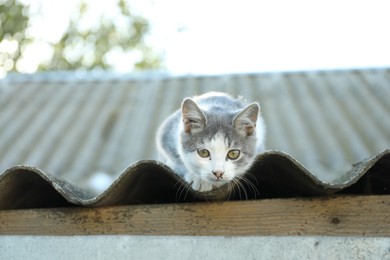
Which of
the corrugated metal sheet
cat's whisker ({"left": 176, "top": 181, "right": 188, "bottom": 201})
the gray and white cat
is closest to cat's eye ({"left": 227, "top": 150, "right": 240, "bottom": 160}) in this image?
the gray and white cat

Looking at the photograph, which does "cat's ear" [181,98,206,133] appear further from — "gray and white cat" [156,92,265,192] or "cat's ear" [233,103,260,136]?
"cat's ear" [233,103,260,136]

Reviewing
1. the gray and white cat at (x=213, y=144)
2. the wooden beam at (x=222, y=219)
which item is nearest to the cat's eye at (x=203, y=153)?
the gray and white cat at (x=213, y=144)

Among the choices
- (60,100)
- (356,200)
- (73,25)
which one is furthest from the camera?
(73,25)

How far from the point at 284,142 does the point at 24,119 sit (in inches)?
136

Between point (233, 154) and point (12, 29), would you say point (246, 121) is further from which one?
point (12, 29)

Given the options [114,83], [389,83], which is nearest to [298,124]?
[389,83]

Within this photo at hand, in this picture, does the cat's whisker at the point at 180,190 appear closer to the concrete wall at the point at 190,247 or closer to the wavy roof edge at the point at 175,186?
the wavy roof edge at the point at 175,186

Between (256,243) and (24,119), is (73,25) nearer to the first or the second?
(24,119)

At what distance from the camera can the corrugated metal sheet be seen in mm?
6613

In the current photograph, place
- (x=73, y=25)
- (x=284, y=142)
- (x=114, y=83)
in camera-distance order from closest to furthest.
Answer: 1. (x=284, y=142)
2. (x=114, y=83)
3. (x=73, y=25)

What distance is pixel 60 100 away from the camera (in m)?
8.51

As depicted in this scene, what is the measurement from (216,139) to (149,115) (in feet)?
15.0

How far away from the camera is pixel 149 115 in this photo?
7.82 meters

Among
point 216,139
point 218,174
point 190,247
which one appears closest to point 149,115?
point 216,139
